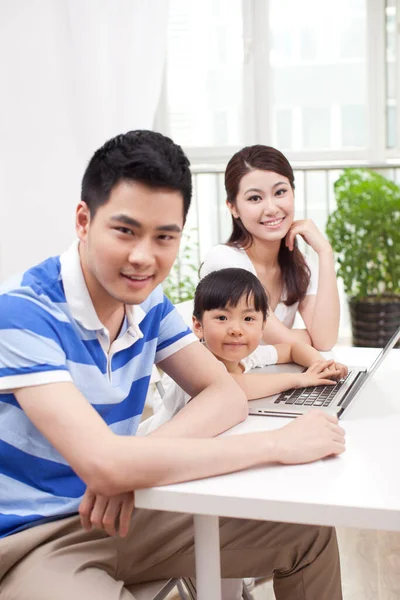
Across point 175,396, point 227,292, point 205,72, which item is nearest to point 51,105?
point 227,292

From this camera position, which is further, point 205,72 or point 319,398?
point 205,72

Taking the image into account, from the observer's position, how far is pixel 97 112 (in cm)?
309

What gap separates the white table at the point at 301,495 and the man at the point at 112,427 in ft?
0.08

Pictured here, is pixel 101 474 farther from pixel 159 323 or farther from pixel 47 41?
pixel 47 41

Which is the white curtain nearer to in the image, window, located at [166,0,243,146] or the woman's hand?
the woman's hand

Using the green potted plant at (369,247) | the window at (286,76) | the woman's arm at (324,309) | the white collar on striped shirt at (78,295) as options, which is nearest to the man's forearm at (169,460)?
the white collar on striped shirt at (78,295)

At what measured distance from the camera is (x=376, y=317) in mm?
4234

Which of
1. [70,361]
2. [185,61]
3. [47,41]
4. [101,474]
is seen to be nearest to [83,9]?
[47,41]

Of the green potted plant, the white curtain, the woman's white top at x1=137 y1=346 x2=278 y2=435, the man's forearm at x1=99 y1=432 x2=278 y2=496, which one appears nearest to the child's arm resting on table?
the woman's white top at x1=137 y1=346 x2=278 y2=435

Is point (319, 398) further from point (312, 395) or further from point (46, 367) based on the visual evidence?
point (46, 367)

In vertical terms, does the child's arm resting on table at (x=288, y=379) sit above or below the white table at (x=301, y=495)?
above

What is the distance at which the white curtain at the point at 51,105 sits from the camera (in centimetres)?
293

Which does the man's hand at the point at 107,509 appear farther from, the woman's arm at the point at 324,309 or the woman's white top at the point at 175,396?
the woman's arm at the point at 324,309

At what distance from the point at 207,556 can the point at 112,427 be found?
267 mm
